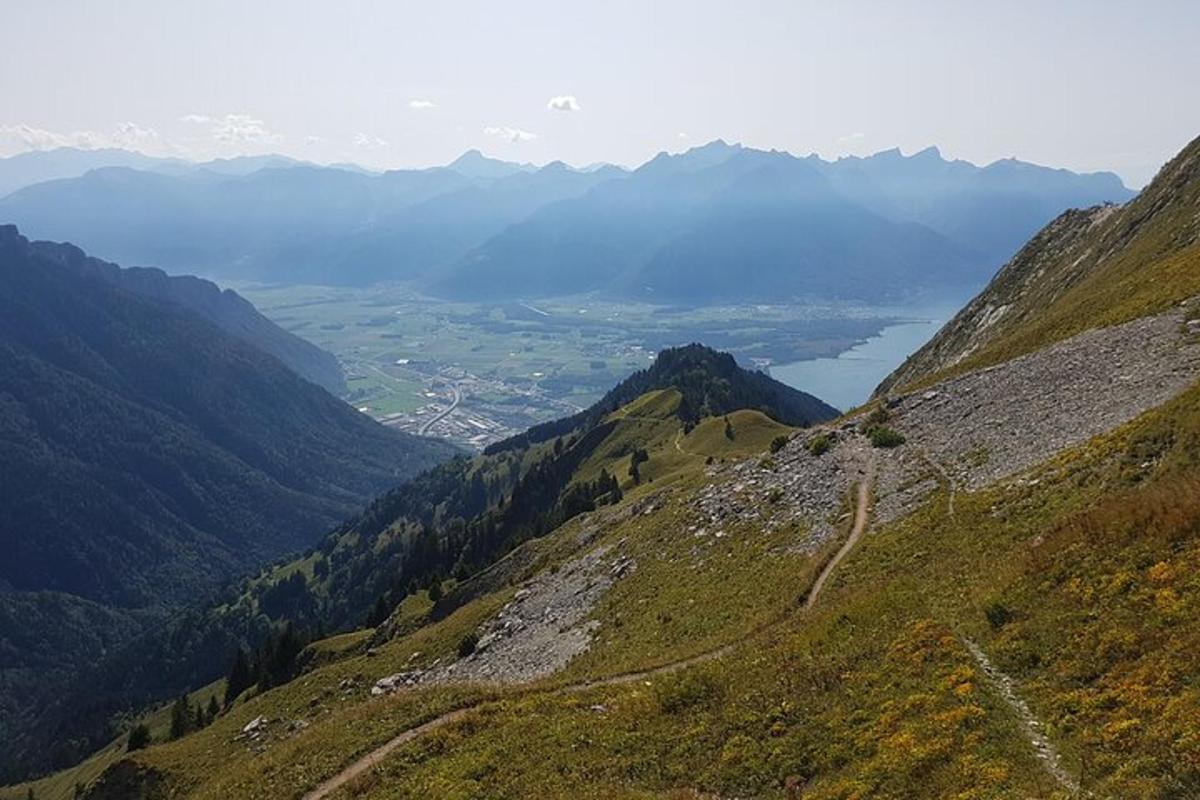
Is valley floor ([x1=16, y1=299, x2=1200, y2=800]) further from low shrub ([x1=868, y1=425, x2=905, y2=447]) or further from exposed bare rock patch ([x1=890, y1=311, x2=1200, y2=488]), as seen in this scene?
low shrub ([x1=868, y1=425, x2=905, y2=447])

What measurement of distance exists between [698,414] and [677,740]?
532 ft

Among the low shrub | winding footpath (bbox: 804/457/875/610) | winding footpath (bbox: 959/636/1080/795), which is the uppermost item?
the low shrub

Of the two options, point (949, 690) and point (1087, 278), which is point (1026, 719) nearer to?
point (949, 690)

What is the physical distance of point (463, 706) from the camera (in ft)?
123

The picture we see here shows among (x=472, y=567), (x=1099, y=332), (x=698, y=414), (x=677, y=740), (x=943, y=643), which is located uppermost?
(x=1099, y=332)

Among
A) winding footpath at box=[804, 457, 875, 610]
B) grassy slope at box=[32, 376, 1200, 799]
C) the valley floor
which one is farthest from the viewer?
winding footpath at box=[804, 457, 875, 610]

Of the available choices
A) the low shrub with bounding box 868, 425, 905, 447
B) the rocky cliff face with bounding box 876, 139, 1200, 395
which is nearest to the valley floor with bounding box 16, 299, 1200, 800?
the low shrub with bounding box 868, 425, 905, 447

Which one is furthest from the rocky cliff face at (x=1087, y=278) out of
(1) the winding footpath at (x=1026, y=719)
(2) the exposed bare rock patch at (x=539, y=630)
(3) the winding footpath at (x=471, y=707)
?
(1) the winding footpath at (x=1026, y=719)

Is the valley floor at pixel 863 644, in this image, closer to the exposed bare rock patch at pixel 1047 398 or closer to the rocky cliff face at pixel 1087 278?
the exposed bare rock patch at pixel 1047 398

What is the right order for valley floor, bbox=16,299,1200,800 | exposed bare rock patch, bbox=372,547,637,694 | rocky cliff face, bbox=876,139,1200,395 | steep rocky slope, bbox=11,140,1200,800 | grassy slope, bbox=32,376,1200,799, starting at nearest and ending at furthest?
grassy slope, bbox=32,376,1200,799, valley floor, bbox=16,299,1200,800, steep rocky slope, bbox=11,140,1200,800, exposed bare rock patch, bbox=372,547,637,694, rocky cliff face, bbox=876,139,1200,395

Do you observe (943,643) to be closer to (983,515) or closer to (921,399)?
(983,515)

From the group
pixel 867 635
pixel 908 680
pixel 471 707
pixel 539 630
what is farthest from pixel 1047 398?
pixel 471 707

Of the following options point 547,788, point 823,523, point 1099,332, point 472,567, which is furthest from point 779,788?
point 472,567

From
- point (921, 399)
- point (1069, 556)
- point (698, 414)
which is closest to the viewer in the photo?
point (1069, 556)
